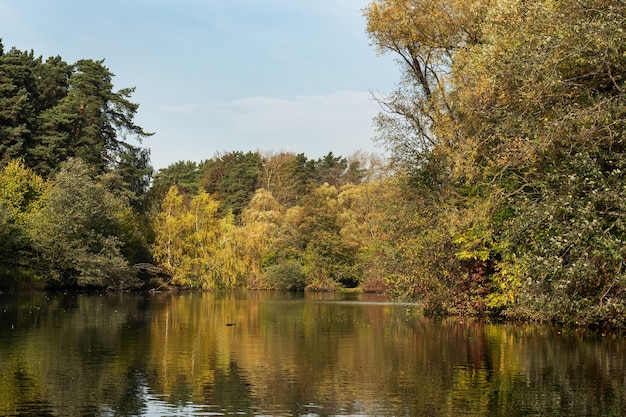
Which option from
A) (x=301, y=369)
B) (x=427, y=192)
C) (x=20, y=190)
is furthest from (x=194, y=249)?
(x=301, y=369)

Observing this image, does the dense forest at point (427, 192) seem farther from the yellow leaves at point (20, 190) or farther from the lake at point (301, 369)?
the lake at point (301, 369)

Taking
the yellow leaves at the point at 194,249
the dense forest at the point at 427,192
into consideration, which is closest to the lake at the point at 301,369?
the dense forest at the point at 427,192

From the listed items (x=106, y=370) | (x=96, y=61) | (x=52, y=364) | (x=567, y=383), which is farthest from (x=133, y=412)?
(x=96, y=61)

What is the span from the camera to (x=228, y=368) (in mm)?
20297

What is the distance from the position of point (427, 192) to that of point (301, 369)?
18807 mm

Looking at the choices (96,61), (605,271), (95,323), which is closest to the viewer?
(605,271)

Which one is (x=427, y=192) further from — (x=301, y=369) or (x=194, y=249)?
(x=194, y=249)

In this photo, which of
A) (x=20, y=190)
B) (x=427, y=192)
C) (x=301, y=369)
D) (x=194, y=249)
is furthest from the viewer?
(x=194, y=249)

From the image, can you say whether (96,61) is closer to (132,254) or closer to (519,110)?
(132,254)

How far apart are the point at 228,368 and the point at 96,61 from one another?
6759 cm

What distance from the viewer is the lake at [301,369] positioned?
15.0 meters

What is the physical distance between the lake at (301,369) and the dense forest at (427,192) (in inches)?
82.4

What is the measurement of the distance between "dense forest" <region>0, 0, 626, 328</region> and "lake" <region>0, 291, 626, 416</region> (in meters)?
2.09

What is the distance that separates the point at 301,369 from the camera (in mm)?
20359
